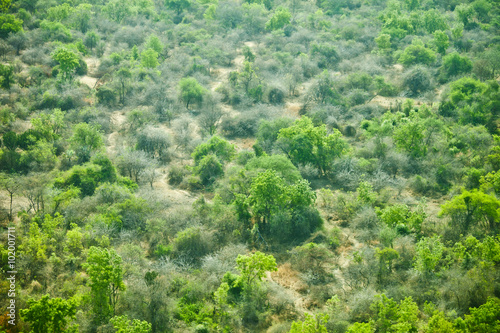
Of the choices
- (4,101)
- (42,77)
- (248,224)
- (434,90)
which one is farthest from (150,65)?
(434,90)

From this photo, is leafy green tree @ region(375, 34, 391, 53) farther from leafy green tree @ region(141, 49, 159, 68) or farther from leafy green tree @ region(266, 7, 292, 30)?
leafy green tree @ region(141, 49, 159, 68)

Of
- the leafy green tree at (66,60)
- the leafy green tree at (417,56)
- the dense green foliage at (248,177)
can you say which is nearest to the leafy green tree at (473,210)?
the dense green foliage at (248,177)

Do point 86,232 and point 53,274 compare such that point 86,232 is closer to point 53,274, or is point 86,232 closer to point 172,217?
point 53,274

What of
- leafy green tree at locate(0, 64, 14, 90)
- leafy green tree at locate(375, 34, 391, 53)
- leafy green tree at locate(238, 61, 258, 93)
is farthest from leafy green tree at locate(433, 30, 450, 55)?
leafy green tree at locate(0, 64, 14, 90)

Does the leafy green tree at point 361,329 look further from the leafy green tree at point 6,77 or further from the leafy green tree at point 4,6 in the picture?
the leafy green tree at point 4,6

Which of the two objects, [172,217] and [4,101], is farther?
[4,101]
